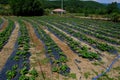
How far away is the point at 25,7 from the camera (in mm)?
45219

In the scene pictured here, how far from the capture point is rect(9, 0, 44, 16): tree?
1784 inches

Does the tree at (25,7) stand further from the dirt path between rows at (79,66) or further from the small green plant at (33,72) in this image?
the small green plant at (33,72)

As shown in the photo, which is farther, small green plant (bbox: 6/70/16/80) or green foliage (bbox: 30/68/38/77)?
green foliage (bbox: 30/68/38/77)

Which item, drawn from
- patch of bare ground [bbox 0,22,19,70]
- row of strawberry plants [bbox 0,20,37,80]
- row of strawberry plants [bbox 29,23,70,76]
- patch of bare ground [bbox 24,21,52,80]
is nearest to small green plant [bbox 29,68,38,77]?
row of strawberry plants [bbox 0,20,37,80]

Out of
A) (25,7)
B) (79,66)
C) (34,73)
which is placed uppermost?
(25,7)

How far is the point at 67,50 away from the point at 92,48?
1.77 meters

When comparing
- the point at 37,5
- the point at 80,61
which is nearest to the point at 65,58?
the point at 80,61

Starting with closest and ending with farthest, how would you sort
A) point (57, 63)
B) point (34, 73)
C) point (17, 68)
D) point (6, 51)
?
point (34, 73), point (17, 68), point (57, 63), point (6, 51)

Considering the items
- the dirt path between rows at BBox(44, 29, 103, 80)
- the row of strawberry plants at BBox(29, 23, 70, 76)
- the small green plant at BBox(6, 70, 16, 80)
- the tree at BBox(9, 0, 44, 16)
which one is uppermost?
the tree at BBox(9, 0, 44, 16)

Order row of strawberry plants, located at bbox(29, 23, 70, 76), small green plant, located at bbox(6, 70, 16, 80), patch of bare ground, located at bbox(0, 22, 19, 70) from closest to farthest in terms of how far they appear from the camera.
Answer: small green plant, located at bbox(6, 70, 16, 80) < row of strawberry plants, located at bbox(29, 23, 70, 76) < patch of bare ground, located at bbox(0, 22, 19, 70)

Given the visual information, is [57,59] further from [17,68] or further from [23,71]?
[23,71]

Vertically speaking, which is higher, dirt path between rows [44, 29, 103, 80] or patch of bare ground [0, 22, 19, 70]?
patch of bare ground [0, 22, 19, 70]

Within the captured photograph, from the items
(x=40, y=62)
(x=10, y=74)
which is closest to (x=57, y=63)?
(x=40, y=62)

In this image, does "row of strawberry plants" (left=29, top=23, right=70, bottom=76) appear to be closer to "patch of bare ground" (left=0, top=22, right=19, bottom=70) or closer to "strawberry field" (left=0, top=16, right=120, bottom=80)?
"strawberry field" (left=0, top=16, right=120, bottom=80)
